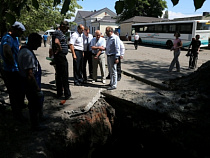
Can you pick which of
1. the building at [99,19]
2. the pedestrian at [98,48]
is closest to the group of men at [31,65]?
the pedestrian at [98,48]

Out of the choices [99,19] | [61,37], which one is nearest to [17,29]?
[61,37]

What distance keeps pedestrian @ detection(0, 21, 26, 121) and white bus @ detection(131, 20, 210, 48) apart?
1857cm

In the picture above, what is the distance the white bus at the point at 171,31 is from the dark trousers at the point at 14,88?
60.8 ft

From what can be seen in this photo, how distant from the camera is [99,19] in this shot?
5947cm

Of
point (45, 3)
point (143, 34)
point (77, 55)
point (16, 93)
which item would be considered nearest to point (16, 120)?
point (16, 93)

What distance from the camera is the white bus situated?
751 inches

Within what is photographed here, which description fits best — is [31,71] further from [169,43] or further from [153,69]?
[169,43]

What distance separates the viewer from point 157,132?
279cm

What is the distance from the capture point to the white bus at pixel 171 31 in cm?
1908

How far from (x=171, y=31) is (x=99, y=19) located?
40.8 meters

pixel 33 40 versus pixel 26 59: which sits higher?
pixel 33 40

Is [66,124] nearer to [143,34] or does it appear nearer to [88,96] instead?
[88,96]

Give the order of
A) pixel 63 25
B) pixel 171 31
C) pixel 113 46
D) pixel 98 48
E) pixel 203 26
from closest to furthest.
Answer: pixel 63 25, pixel 113 46, pixel 98 48, pixel 203 26, pixel 171 31

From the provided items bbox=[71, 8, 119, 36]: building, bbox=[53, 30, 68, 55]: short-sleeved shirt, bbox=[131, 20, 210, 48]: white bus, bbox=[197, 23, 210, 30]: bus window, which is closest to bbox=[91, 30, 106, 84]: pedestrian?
bbox=[53, 30, 68, 55]: short-sleeved shirt
